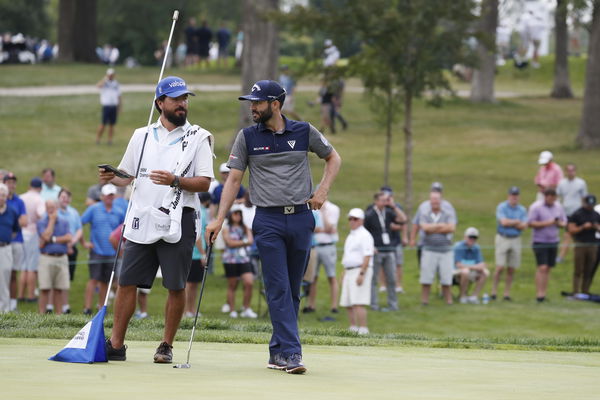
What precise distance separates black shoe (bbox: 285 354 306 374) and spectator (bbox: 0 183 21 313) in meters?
9.93

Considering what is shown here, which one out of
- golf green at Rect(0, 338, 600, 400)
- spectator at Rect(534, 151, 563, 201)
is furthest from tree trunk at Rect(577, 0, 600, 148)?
golf green at Rect(0, 338, 600, 400)

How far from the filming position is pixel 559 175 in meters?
26.0

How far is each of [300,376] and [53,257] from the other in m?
11.4

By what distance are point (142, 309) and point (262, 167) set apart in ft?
33.4

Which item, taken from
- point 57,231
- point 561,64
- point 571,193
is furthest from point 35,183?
point 561,64

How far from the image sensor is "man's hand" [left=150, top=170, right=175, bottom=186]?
823 centimetres

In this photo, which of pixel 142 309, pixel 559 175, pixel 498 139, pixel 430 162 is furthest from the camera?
pixel 498 139

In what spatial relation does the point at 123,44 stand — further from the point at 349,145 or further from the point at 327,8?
the point at 327,8

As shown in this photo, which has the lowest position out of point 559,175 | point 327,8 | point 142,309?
point 142,309

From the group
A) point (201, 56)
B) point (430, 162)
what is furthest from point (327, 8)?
point (201, 56)

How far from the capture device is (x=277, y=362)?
8.42 metres

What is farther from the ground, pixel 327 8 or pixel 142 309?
pixel 327 8

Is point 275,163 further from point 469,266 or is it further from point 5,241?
point 469,266

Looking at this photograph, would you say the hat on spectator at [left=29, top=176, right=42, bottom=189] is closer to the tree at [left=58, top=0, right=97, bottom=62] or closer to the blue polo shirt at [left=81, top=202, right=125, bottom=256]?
the blue polo shirt at [left=81, top=202, right=125, bottom=256]
